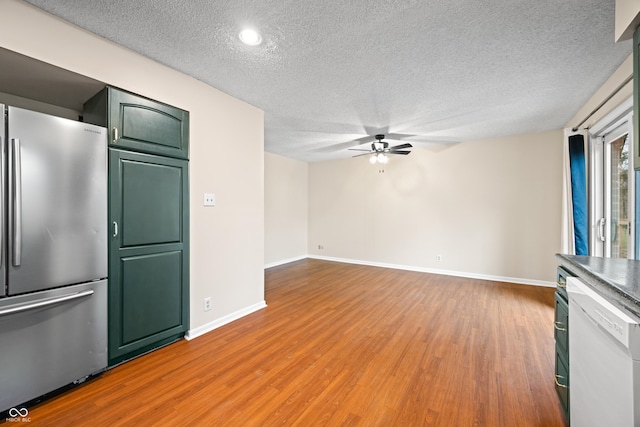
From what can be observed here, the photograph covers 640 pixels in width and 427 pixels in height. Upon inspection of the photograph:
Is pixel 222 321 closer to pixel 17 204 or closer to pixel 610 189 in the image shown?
pixel 17 204

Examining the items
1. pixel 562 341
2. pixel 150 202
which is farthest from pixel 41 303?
pixel 562 341

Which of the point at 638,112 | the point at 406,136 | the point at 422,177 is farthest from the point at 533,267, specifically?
the point at 638,112

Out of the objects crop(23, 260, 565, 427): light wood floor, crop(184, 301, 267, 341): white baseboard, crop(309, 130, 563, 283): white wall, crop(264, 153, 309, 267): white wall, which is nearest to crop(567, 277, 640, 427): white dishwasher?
crop(23, 260, 565, 427): light wood floor

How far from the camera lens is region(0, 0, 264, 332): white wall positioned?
1.68 metres

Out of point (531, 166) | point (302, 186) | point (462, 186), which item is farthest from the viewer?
point (302, 186)

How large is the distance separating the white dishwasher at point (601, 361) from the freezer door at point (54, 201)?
288 centimetres

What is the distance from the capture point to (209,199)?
8.68ft

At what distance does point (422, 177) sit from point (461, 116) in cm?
188

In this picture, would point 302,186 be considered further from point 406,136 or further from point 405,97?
point 405,97

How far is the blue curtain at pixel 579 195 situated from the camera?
10.1 ft

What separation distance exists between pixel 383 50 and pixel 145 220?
2.46 meters

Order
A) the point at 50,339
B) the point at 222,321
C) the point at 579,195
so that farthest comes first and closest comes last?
1. the point at 579,195
2. the point at 222,321
3. the point at 50,339

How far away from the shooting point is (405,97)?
2.86 meters

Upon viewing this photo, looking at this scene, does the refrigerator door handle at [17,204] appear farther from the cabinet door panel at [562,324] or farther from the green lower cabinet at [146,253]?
the cabinet door panel at [562,324]
